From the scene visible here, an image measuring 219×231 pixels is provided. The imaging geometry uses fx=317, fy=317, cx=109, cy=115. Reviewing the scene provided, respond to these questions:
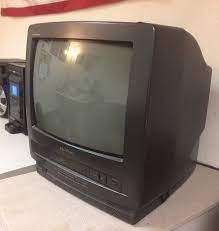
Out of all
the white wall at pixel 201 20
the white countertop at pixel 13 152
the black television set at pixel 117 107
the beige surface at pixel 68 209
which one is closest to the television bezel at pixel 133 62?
the black television set at pixel 117 107

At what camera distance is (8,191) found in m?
0.83

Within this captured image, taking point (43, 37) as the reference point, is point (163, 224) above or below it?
below

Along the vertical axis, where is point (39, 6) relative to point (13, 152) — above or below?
above

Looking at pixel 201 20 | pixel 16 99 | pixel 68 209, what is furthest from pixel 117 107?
pixel 16 99

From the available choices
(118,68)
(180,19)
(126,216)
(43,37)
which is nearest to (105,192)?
(126,216)

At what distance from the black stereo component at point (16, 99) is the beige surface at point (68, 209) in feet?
1.33

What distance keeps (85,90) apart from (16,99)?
63 cm

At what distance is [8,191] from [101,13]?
827 mm

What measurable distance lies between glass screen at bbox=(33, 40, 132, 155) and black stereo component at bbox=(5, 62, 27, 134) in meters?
0.39

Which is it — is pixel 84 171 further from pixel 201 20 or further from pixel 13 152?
pixel 201 20

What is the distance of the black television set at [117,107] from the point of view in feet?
2.10

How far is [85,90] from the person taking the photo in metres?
0.75

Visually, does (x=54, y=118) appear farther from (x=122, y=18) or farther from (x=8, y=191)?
(x=122, y=18)

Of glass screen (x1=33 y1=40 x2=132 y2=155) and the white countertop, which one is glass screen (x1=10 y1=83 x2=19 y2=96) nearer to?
the white countertop
